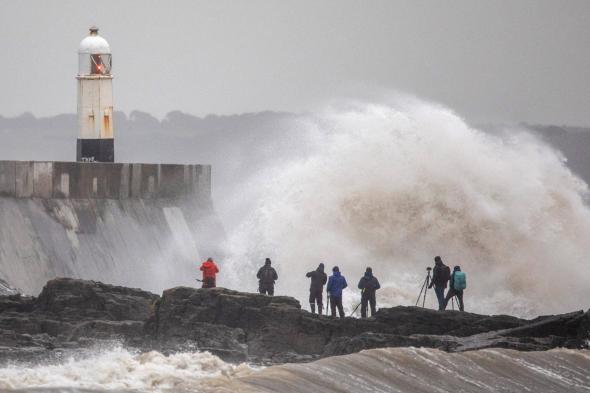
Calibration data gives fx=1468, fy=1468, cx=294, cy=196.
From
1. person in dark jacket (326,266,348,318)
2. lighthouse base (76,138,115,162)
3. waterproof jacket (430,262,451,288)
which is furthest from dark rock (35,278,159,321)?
lighthouse base (76,138,115,162)

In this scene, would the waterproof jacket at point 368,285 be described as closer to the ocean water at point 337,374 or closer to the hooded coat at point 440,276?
the hooded coat at point 440,276

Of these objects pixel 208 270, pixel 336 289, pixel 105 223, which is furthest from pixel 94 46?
pixel 336 289

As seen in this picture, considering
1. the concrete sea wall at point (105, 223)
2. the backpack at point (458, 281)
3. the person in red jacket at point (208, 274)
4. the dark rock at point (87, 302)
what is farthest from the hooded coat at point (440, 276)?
the concrete sea wall at point (105, 223)

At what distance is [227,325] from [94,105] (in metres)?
7.72

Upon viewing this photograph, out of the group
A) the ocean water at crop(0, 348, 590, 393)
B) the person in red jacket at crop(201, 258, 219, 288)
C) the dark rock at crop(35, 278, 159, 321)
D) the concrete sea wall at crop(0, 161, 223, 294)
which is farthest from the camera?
the concrete sea wall at crop(0, 161, 223, 294)

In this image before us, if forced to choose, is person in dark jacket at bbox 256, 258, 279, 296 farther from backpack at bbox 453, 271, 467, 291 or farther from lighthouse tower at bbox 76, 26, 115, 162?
lighthouse tower at bbox 76, 26, 115, 162

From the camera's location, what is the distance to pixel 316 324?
57.6 feet

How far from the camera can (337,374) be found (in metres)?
14.1

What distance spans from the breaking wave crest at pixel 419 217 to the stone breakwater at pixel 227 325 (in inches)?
241

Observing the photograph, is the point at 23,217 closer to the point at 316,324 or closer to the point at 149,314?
the point at 149,314

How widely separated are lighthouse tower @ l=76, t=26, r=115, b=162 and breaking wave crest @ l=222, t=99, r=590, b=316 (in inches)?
108

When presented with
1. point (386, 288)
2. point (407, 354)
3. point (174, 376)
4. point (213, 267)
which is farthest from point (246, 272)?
point (174, 376)

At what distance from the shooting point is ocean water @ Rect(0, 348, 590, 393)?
13.0 metres

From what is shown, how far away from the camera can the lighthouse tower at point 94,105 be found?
24266 mm
